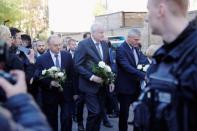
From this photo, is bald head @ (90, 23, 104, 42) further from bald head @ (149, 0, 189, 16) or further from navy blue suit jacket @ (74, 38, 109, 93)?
bald head @ (149, 0, 189, 16)

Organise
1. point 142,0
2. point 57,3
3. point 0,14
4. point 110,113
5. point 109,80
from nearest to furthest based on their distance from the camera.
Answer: point 109,80 < point 110,113 < point 0,14 < point 142,0 < point 57,3

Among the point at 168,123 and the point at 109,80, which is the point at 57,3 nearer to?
the point at 109,80

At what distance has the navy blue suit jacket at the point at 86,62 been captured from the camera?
8352mm

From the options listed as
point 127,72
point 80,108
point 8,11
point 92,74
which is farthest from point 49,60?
point 8,11

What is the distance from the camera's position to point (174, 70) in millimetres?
3342

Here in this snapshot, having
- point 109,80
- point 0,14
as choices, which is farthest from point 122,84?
point 0,14

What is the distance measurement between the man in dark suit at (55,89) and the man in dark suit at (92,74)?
Answer: 21 cm

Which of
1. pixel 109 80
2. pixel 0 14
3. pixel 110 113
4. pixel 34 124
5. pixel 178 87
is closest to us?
pixel 34 124

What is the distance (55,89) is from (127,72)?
1346 mm

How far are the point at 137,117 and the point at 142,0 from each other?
117ft

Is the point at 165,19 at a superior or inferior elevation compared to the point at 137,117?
superior

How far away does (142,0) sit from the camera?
38.6m

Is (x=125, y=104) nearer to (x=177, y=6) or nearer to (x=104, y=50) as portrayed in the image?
(x=104, y=50)

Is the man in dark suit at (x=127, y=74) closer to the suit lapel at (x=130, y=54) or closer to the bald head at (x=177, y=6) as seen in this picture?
the suit lapel at (x=130, y=54)
